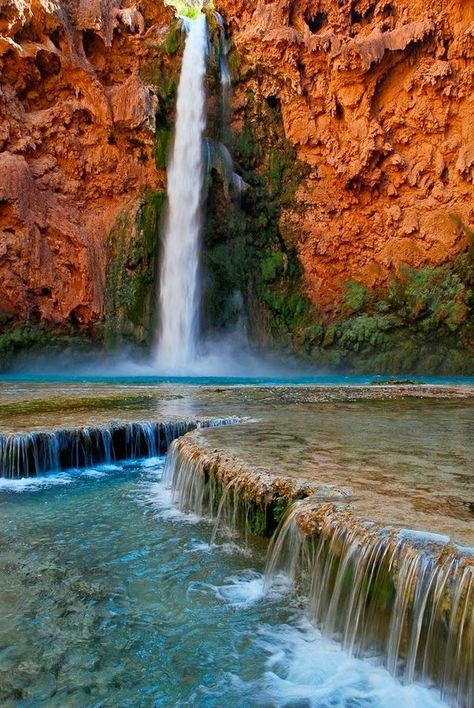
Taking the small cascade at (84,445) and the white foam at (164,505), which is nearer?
the white foam at (164,505)

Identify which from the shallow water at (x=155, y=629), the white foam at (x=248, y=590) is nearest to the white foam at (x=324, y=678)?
the shallow water at (x=155, y=629)

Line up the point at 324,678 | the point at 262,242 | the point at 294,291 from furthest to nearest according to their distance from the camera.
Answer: the point at 262,242 < the point at 294,291 < the point at 324,678

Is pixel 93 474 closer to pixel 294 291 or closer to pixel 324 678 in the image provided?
pixel 324 678

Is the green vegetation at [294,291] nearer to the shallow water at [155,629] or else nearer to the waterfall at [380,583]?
the shallow water at [155,629]

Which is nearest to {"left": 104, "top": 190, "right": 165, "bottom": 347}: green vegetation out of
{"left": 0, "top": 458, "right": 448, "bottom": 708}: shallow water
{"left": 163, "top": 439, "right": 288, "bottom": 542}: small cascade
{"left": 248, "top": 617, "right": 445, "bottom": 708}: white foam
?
{"left": 163, "top": 439, "right": 288, "bottom": 542}: small cascade

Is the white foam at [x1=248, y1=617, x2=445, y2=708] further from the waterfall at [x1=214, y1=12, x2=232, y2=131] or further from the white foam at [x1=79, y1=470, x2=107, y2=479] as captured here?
the waterfall at [x1=214, y1=12, x2=232, y2=131]

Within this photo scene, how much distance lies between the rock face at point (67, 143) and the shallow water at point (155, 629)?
21778mm

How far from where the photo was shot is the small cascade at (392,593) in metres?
3.00

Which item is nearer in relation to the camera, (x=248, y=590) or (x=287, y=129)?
(x=248, y=590)

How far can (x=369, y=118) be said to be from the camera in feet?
91.7

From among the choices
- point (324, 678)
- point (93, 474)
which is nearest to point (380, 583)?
point (324, 678)

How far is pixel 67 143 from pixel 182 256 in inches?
300

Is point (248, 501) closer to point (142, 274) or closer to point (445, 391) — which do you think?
point (445, 391)

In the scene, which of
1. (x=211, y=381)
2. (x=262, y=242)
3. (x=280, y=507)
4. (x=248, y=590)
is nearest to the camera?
(x=248, y=590)
